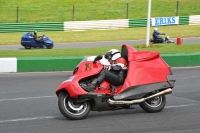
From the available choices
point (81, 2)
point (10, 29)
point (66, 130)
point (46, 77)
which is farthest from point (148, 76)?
point (81, 2)

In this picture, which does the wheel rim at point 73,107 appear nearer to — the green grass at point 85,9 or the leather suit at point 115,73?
the leather suit at point 115,73

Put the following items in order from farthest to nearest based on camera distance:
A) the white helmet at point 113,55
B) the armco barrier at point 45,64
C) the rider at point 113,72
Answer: the armco barrier at point 45,64, the white helmet at point 113,55, the rider at point 113,72

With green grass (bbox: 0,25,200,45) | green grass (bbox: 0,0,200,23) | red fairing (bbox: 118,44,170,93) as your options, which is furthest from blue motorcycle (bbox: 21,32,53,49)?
red fairing (bbox: 118,44,170,93)

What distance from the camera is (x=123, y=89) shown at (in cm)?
930

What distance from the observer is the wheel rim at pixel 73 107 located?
8982mm

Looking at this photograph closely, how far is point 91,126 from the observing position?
28.0ft

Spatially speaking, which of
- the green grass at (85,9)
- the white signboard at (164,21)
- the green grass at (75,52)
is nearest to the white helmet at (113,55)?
the green grass at (75,52)

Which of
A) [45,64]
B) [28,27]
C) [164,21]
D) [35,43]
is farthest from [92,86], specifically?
[164,21]

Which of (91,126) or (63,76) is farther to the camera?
(63,76)

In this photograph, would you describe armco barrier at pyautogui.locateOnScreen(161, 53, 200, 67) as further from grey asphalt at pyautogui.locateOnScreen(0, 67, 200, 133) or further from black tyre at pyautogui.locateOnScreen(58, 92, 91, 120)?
black tyre at pyautogui.locateOnScreen(58, 92, 91, 120)

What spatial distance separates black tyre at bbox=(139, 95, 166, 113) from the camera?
967cm

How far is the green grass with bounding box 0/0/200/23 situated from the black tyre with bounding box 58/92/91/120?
34698mm

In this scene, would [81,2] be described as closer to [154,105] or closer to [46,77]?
[46,77]

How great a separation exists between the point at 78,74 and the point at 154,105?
166cm
